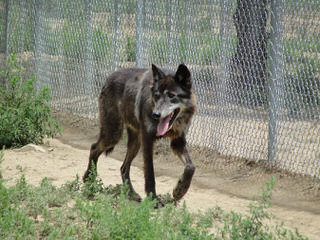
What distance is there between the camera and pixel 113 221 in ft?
14.1

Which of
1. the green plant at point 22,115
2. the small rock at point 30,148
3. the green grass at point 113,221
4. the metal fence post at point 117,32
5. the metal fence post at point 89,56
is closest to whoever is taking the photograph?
the green grass at point 113,221

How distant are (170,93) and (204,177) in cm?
205

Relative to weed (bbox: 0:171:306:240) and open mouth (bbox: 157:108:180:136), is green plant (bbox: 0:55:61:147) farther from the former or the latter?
open mouth (bbox: 157:108:180:136)

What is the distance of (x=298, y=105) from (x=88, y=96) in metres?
4.78

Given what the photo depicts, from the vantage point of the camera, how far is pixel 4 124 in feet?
27.0

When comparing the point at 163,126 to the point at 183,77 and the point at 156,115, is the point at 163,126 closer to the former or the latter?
the point at 156,115

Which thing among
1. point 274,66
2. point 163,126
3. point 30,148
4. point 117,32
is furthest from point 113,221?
point 117,32

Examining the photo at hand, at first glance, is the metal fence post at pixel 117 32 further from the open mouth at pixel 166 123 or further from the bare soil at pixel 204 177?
the open mouth at pixel 166 123

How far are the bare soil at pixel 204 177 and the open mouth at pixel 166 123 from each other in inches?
39.3

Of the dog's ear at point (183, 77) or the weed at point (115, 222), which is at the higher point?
the dog's ear at point (183, 77)

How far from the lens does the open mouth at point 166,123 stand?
18.8 feet

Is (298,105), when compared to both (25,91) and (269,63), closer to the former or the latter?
(269,63)

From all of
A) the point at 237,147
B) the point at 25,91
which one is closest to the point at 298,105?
the point at 237,147

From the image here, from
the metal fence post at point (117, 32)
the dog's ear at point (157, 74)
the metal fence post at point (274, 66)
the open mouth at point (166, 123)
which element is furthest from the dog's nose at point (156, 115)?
the metal fence post at point (117, 32)
